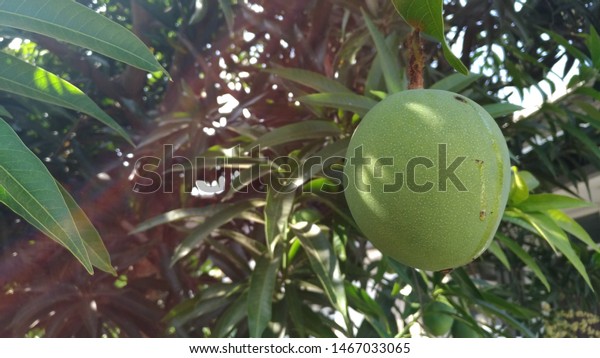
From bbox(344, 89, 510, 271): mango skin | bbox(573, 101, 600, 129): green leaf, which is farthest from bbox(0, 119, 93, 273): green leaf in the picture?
bbox(573, 101, 600, 129): green leaf

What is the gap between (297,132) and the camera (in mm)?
1088

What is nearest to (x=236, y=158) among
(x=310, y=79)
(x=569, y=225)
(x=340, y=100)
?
(x=310, y=79)

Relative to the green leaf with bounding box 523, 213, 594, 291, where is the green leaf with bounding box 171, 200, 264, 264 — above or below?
below

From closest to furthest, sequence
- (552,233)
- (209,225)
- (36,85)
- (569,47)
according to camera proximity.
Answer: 1. (36,85)
2. (552,233)
3. (209,225)
4. (569,47)

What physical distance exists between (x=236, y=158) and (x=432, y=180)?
65 centimetres

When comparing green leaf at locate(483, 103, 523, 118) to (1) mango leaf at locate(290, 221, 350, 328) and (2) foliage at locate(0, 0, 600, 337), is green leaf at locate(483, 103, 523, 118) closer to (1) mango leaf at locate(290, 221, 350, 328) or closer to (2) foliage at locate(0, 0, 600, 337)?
(2) foliage at locate(0, 0, 600, 337)

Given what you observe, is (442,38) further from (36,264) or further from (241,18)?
(36,264)

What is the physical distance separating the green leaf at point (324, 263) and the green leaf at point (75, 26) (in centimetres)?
54

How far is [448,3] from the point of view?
58.9 inches

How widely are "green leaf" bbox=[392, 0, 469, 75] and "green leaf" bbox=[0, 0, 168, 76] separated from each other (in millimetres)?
232

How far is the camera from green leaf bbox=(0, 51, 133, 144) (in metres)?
0.61

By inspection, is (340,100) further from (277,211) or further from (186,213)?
(186,213)

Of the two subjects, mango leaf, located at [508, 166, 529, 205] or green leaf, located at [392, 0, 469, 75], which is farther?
mango leaf, located at [508, 166, 529, 205]

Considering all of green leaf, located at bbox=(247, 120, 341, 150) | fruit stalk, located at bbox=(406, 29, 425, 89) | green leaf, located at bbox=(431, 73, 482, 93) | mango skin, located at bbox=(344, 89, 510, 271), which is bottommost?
green leaf, located at bbox=(247, 120, 341, 150)
